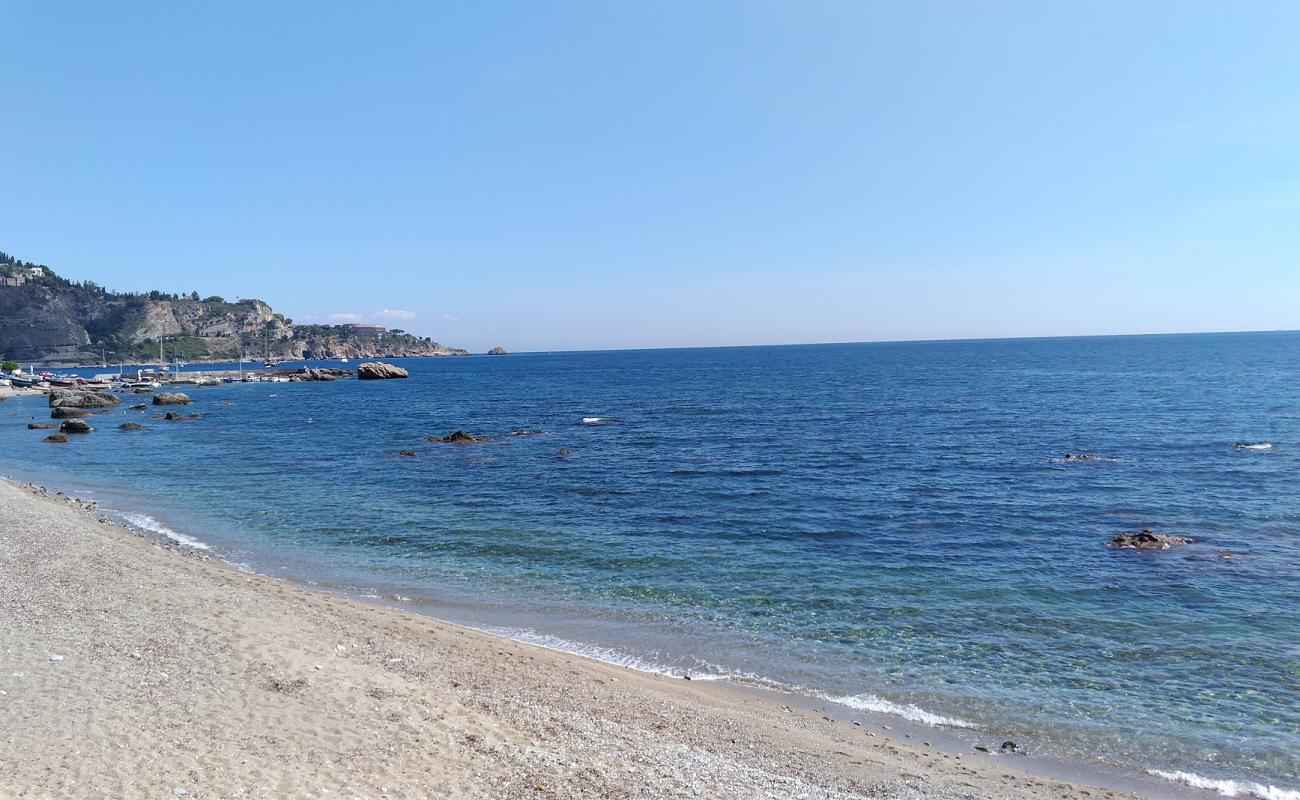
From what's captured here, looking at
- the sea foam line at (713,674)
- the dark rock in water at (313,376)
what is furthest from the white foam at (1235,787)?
the dark rock in water at (313,376)

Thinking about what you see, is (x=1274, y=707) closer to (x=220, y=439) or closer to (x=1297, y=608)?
(x=1297, y=608)

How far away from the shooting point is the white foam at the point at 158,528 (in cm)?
2735

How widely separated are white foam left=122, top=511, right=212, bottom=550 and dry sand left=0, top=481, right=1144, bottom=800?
9132 mm

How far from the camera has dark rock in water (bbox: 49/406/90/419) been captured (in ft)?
256

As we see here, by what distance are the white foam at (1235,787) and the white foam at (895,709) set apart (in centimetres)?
319

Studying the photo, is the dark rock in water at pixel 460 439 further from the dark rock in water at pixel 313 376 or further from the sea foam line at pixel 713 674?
the dark rock in water at pixel 313 376

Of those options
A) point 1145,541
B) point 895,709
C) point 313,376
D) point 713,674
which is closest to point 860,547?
point 1145,541

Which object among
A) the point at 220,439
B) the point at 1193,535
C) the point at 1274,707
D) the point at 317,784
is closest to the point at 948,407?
the point at 1193,535

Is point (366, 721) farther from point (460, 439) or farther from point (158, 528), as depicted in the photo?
point (460, 439)

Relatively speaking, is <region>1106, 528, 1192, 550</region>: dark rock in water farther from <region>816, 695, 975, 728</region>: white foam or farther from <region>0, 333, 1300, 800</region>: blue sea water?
<region>816, 695, 975, 728</region>: white foam

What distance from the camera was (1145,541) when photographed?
82.5 feet

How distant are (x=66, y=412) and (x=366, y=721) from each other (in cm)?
8889

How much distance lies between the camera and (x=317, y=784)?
9.42 meters

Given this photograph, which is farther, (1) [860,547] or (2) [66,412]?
(2) [66,412]
